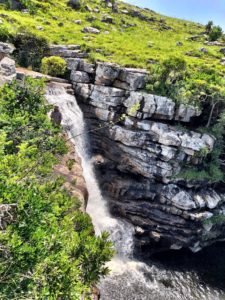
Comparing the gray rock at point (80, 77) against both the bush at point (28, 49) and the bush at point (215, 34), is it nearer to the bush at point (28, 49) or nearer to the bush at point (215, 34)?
the bush at point (28, 49)

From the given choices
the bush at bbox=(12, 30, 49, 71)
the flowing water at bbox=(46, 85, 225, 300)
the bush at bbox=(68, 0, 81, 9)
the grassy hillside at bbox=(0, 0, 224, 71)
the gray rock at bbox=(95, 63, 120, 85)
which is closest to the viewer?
the flowing water at bbox=(46, 85, 225, 300)

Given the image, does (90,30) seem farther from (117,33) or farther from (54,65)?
(54,65)

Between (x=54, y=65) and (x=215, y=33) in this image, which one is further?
(x=215, y=33)

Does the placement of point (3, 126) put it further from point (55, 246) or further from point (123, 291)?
point (123, 291)

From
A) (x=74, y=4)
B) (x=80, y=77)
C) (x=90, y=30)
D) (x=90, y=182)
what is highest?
(x=74, y=4)

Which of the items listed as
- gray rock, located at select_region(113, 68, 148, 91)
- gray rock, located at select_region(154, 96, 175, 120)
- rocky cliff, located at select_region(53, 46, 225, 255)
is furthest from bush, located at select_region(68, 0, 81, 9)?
gray rock, located at select_region(154, 96, 175, 120)

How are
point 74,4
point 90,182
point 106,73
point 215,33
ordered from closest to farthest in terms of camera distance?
point 90,182 < point 106,73 < point 74,4 < point 215,33

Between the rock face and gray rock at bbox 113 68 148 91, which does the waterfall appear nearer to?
the rock face

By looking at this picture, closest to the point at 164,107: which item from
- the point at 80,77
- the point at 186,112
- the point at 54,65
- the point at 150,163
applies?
the point at 186,112

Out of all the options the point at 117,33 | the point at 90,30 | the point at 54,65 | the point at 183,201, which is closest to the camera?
the point at 183,201
